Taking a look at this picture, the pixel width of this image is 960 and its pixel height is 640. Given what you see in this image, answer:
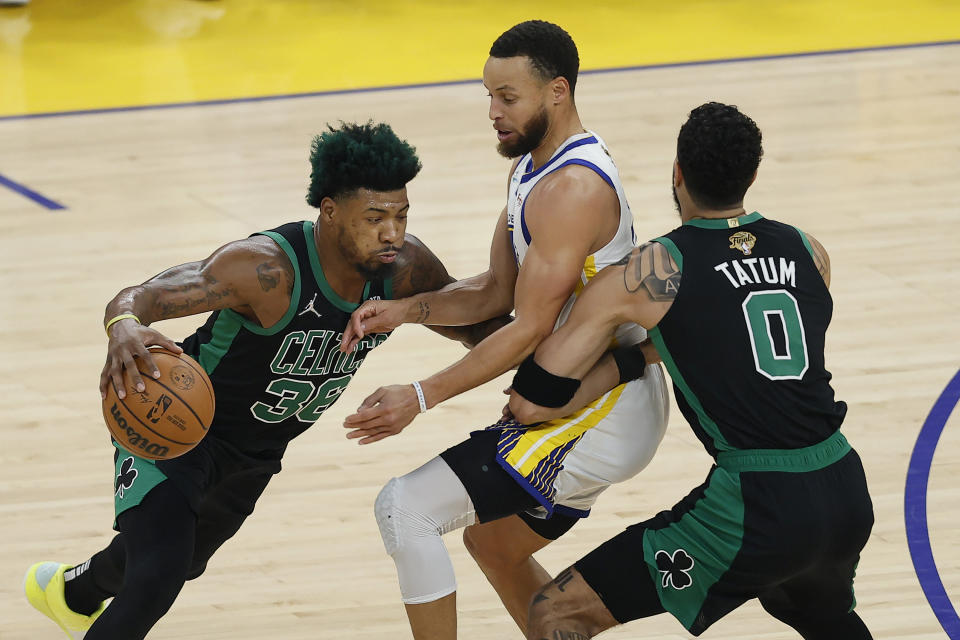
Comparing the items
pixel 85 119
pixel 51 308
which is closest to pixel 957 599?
pixel 51 308

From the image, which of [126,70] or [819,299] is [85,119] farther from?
[819,299]

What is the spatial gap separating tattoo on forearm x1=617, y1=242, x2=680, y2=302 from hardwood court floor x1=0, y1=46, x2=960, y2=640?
166 cm

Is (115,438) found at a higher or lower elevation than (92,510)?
higher

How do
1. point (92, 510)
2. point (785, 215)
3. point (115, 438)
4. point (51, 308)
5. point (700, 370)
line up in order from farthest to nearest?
point (785, 215), point (51, 308), point (92, 510), point (115, 438), point (700, 370)

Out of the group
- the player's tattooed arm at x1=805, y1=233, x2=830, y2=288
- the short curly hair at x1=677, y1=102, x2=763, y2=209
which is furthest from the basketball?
the player's tattooed arm at x1=805, y1=233, x2=830, y2=288

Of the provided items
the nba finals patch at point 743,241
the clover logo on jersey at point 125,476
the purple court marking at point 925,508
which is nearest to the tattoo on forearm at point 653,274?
the nba finals patch at point 743,241

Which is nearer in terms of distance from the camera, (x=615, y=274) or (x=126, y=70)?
(x=615, y=274)

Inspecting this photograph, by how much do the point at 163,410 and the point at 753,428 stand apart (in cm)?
155

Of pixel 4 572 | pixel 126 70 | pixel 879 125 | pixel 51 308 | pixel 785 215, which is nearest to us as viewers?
pixel 4 572

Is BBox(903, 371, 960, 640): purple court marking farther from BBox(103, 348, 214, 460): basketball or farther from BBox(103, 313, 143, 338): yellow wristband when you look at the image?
BBox(103, 313, 143, 338): yellow wristband

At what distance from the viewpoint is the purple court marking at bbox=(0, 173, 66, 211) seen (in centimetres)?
932

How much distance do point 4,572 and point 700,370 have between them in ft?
9.78

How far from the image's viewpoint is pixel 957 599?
15.8 ft

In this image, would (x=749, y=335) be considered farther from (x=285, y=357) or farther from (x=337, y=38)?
(x=337, y=38)
